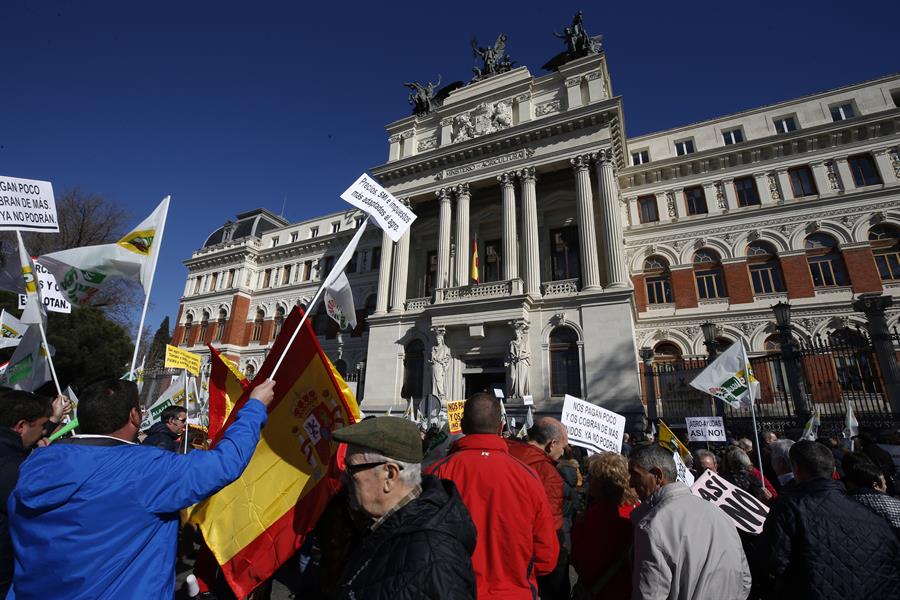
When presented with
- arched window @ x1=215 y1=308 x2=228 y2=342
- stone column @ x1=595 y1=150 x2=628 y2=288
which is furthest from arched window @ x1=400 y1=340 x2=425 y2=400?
arched window @ x1=215 y1=308 x2=228 y2=342

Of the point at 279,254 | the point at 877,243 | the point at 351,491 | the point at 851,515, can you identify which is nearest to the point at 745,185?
the point at 877,243

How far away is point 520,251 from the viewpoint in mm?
20562

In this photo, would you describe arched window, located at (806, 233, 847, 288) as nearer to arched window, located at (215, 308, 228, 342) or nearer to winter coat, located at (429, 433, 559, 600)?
winter coat, located at (429, 433, 559, 600)

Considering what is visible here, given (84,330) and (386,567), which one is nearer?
(386,567)

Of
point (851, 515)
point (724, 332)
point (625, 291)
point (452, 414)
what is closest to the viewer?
point (851, 515)

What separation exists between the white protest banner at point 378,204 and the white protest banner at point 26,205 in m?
3.68

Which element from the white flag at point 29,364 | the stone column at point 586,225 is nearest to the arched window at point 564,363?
the stone column at point 586,225

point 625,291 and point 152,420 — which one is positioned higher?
point 625,291

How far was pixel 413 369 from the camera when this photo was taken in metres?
19.2

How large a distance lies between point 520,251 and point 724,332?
392 inches

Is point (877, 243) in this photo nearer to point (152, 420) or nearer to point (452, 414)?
point (452, 414)

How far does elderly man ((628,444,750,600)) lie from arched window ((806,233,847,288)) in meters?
21.2

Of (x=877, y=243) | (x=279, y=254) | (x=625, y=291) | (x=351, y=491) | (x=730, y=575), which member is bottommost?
(x=730, y=575)

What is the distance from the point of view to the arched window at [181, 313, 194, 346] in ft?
109
